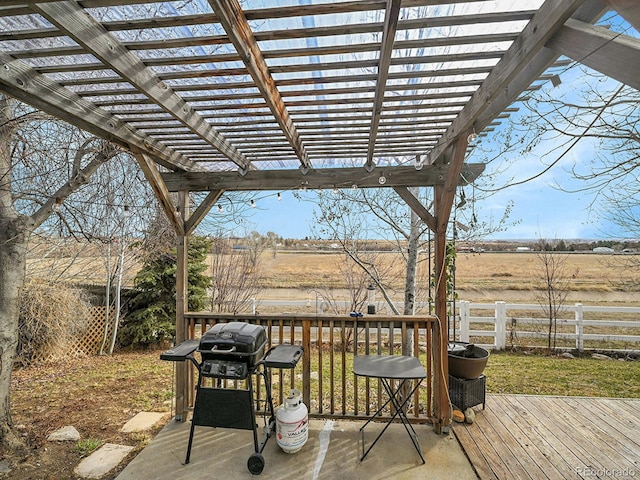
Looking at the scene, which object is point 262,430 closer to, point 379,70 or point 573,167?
point 379,70

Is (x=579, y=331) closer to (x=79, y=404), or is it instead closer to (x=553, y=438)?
(x=553, y=438)

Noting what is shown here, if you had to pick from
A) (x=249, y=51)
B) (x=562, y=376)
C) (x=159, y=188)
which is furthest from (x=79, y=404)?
(x=562, y=376)

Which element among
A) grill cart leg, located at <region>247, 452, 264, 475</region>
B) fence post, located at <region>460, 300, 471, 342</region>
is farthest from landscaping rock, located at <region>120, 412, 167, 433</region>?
fence post, located at <region>460, 300, 471, 342</region>

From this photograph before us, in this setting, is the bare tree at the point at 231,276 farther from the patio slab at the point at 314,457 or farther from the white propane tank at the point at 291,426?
the white propane tank at the point at 291,426

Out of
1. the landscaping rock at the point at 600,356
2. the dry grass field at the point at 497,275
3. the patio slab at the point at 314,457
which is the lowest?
the landscaping rock at the point at 600,356

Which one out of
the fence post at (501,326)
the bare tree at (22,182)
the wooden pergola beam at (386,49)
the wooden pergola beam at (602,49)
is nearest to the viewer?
the wooden pergola beam at (602,49)

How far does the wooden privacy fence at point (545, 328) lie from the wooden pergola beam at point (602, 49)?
5687mm

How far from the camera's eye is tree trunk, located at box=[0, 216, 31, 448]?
278cm

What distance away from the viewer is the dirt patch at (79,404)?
2.70 metres

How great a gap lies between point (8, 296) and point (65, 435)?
144 centimetres

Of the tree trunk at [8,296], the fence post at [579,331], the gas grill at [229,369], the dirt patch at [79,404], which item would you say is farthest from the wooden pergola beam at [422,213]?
the fence post at [579,331]

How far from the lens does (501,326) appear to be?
6168mm

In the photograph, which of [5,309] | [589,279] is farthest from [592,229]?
[5,309]

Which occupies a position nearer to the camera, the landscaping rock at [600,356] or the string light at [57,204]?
the string light at [57,204]
